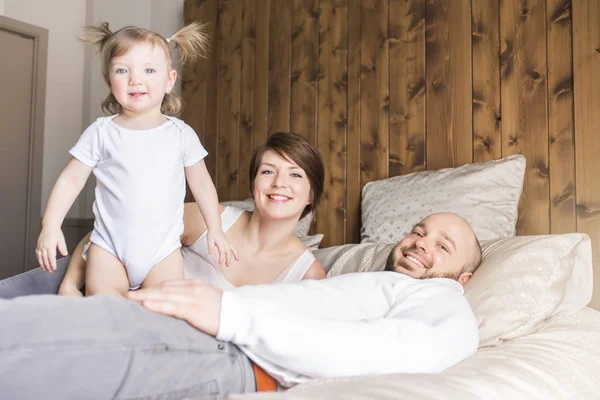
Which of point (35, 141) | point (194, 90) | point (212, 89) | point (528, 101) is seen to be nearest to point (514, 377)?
point (528, 101)

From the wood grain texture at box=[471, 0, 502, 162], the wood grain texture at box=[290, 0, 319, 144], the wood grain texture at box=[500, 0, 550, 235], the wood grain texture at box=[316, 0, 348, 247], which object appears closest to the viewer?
the wood grain texture at box=[500, 0, 550, 235]

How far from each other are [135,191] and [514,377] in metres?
0.85

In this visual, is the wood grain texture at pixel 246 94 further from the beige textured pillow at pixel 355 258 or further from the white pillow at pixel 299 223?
the beige textured pillow at pixel 355 258

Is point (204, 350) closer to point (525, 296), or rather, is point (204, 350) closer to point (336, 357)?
point (336, 357)

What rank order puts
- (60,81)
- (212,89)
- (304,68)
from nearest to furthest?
(304,68)
(212,89)
(60,81)

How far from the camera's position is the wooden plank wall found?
1.95 meters

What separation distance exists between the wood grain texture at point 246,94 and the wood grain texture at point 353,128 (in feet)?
2.17

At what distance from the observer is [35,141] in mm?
3422

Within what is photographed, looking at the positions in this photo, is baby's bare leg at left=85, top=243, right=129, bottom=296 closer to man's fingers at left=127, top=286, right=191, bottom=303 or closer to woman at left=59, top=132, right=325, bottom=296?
woman at left=59, top=132, right=325, bottom=296

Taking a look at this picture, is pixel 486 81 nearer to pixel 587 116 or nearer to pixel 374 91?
pixel 587 116

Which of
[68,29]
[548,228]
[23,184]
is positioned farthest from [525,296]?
[68,29]

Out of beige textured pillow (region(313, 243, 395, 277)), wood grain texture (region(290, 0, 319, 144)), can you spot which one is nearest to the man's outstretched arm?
beige textured pillow (region(313, 243, 395, 277))

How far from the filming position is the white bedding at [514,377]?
79cm

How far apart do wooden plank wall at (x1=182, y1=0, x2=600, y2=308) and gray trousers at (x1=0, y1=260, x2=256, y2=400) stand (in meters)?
1.47
